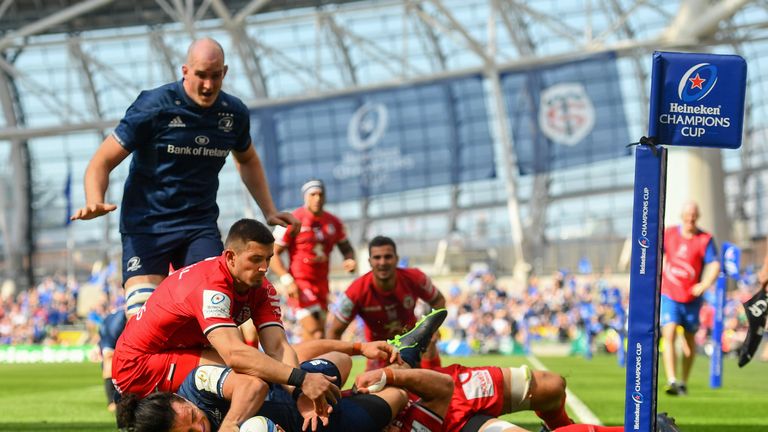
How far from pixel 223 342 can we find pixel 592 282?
32.5 metres

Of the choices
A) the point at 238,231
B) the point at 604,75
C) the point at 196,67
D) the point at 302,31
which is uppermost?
the point at 302,31

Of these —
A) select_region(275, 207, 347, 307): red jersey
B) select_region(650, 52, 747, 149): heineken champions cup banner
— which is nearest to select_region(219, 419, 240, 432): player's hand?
select_region(650, 52, 747, 149): heineken champions cup banner

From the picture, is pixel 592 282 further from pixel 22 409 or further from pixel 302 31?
pixel 22 409

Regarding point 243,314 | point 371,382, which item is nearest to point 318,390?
point 371,382

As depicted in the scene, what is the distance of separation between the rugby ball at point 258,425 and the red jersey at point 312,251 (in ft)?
22.3

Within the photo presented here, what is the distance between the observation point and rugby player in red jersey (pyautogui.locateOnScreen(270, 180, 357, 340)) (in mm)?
11898

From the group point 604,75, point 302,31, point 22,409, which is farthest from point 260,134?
point 22,409

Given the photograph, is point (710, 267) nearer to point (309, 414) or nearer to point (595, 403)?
point (595, 403)

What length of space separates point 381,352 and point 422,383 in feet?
1.03

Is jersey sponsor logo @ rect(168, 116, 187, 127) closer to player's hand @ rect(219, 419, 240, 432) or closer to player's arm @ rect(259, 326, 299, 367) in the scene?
player's arm @ rect(259, 326, 299, 367)

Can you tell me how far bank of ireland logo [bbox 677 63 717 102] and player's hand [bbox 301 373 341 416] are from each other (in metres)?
2.11

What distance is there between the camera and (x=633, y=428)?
4.80 m

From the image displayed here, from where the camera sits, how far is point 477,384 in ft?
19.3

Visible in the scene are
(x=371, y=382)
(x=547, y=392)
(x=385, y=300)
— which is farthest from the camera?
(x=385, y=300)
